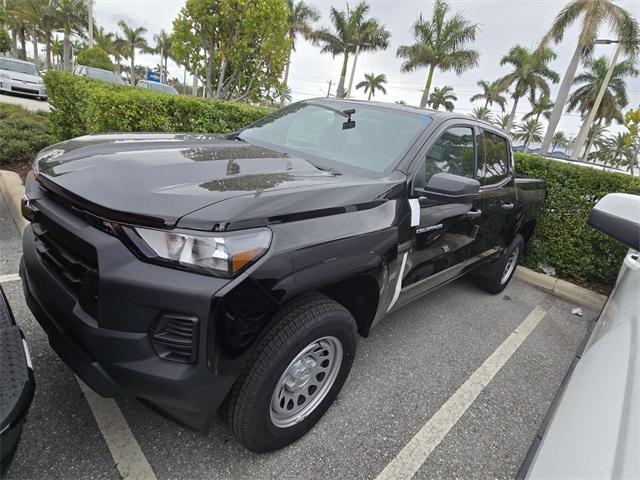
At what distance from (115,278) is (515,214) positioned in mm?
3712

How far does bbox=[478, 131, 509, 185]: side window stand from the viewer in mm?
3281

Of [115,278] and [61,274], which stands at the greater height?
[115,278]

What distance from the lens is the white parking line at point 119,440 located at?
1.75 metres

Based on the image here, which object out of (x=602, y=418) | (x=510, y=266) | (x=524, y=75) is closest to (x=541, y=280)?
(x=510, y=266)

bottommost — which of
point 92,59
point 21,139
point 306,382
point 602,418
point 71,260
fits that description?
point 306,382

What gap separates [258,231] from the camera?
4.99 feet

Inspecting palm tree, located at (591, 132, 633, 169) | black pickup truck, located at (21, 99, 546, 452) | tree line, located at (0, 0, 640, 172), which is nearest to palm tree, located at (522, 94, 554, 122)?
tree line, located at (0, 0, 640, 172)

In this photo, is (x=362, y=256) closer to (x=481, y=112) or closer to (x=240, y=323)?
(x=240, y=323)

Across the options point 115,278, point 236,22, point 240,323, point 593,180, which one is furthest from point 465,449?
point 236,22

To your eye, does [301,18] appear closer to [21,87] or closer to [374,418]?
[21,87]

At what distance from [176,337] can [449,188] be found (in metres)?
1.64

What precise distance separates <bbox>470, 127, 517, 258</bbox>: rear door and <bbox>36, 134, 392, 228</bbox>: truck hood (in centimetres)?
166

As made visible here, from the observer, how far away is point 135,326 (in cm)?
143

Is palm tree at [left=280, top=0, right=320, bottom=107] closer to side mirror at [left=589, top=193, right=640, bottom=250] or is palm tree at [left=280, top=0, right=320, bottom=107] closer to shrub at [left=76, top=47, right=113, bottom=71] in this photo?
shrub at [left=76, top=47, right=113, bottom=71]
